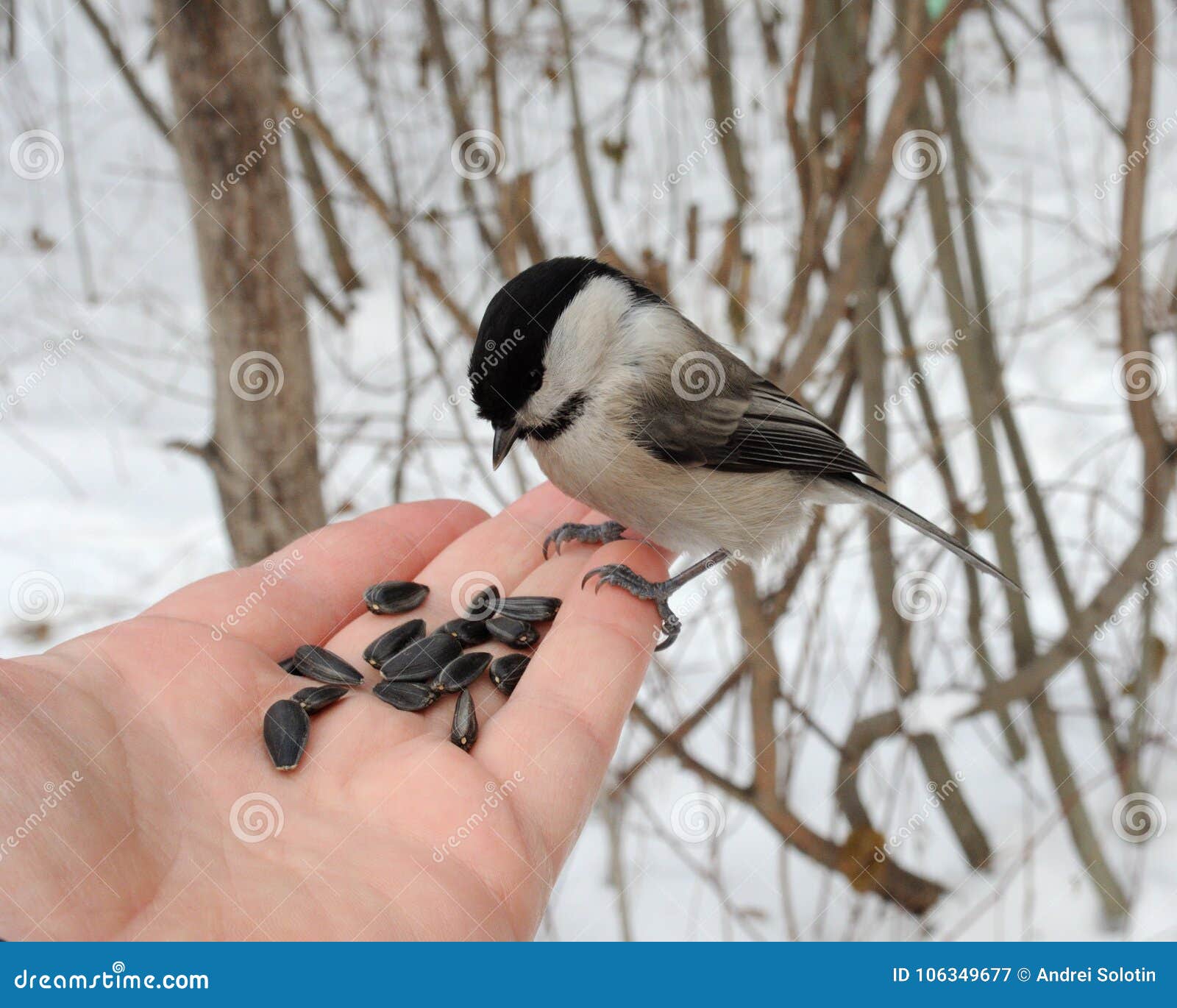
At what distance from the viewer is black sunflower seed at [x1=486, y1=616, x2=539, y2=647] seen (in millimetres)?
1430

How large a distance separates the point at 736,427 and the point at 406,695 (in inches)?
22.7

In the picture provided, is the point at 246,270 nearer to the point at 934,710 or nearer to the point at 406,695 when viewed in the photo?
the point at 406,695

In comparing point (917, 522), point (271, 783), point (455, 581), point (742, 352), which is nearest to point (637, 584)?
point (455, 581)

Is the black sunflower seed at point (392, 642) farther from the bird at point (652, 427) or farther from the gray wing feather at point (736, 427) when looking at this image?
the gray wing feather at point (736, 427)

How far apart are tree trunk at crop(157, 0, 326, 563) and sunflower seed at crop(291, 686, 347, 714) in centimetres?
57

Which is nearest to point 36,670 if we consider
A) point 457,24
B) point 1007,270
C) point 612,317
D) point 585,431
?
point 585,431

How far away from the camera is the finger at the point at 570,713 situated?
1125 mm

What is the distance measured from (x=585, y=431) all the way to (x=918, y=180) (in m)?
0.69

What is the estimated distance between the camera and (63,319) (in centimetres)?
306

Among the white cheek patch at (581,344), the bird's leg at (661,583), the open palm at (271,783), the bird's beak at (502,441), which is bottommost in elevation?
the open palm at (271,783)

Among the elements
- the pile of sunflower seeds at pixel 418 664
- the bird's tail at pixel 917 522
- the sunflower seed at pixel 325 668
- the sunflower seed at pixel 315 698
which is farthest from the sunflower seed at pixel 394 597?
the bird's tail at pixel 917 522

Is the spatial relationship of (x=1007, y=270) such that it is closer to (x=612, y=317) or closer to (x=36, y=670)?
(x=612, y=317)

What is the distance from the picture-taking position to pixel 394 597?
1.48m

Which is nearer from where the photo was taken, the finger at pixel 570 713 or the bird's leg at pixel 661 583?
the finger at pixel 570 713
